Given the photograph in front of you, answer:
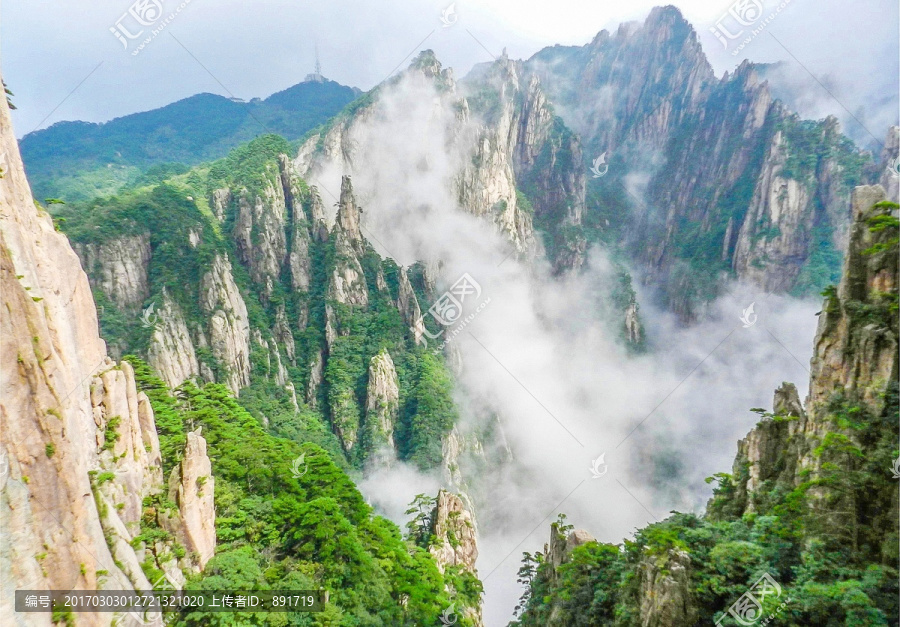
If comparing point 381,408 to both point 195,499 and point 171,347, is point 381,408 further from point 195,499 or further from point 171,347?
point 195,499

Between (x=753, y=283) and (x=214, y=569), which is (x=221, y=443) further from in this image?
(x=753, y=283)

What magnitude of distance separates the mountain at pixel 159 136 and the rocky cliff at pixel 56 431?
3029 inches

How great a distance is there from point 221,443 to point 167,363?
32.1 metres

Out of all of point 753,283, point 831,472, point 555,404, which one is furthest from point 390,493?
point 753,283

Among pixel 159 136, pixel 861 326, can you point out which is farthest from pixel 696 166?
pixel 159 136

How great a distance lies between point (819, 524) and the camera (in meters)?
12.5

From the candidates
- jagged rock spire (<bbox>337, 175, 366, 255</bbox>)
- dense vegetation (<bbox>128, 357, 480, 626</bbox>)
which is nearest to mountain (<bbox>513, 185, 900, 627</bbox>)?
dense vegetation (<bbox>128, 357, 480, 626</bbox>)

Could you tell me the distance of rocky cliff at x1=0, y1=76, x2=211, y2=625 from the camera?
48.3 ft

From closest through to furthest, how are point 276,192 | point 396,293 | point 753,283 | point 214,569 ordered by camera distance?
point 214,569 → point 276,192 → point 396,293 → point 753,283

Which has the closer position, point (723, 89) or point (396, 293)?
point (396, 293)

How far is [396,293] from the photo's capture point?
3738 inches

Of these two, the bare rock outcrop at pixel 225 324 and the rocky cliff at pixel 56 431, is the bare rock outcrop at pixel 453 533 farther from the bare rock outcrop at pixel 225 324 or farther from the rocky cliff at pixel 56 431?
the bare rock outcrop at pixel 225 324

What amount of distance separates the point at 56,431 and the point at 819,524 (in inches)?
902

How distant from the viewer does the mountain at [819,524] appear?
1130cm
